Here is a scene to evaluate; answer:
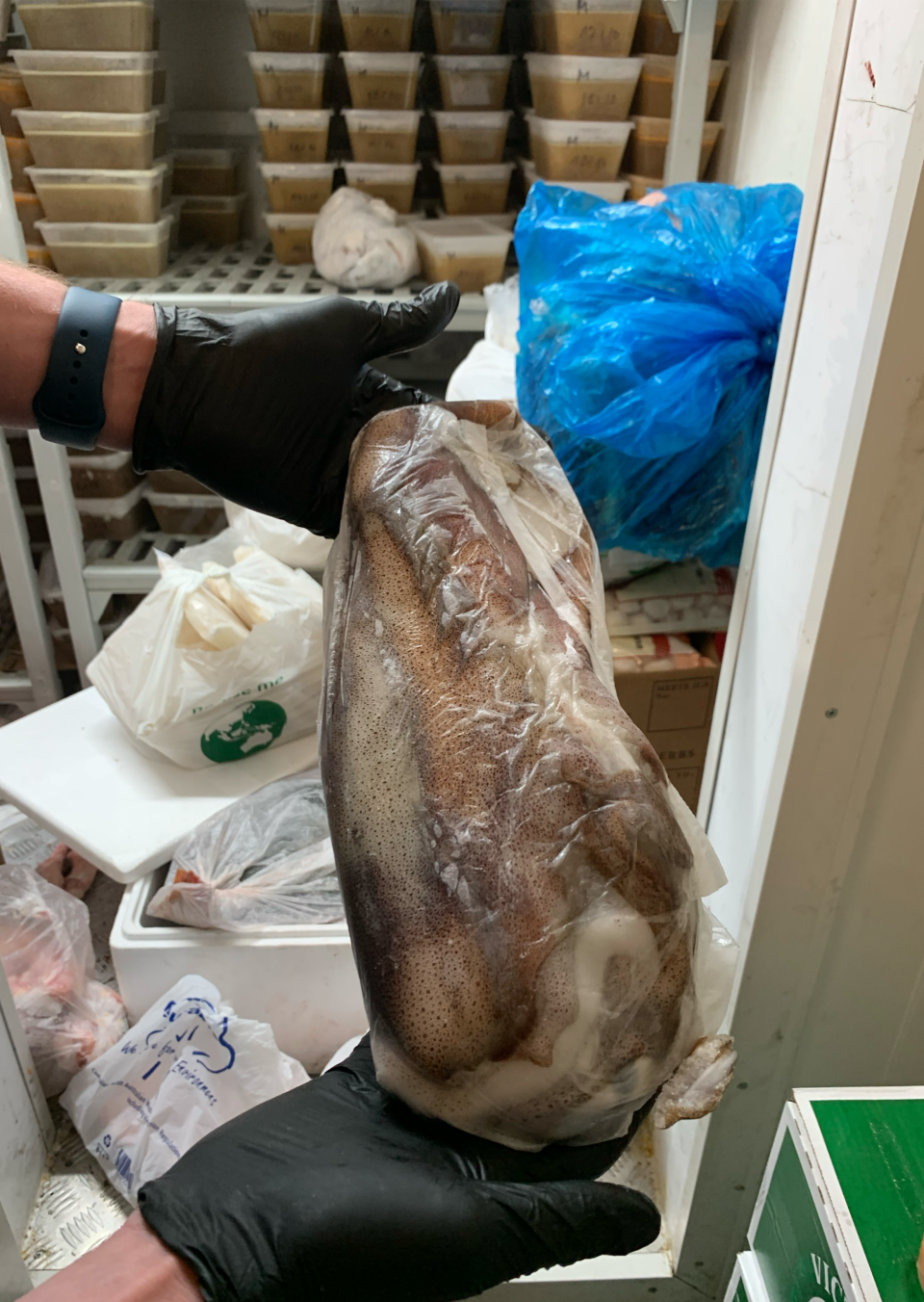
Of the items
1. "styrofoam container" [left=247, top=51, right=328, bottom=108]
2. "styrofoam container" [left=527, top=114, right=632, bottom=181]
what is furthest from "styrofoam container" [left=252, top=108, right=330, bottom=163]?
"styrofoam container" [left=527, top=114, right=632, bottom=181]

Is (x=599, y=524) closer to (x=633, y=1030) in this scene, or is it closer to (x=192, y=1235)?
(x=633, y=1030)

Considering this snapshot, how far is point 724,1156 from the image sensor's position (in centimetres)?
102

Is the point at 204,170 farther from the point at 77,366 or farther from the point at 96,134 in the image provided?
the point at 77,366

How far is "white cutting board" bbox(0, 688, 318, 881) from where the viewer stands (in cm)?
136

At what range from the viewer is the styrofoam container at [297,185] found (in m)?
1.75

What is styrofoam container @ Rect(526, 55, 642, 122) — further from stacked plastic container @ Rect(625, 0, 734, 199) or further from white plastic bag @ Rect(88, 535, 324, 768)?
white plastic bag @ Rect(88, 535, 324, 768)

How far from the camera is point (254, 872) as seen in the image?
135 centimetres

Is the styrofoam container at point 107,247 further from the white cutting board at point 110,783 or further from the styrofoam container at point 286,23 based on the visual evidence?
the white cutting board at point 110,783

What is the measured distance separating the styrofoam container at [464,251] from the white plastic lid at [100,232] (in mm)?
502

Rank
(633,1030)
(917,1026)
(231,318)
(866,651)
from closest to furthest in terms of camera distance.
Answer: (633,1030), (866,651), (231,318), (917,1026)

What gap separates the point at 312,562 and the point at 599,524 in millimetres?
665

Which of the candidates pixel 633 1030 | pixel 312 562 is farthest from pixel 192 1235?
pixel 312 562

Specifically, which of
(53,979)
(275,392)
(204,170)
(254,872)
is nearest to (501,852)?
(275,392)

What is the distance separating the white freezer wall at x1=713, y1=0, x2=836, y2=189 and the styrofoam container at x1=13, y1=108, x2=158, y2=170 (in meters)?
1.04
